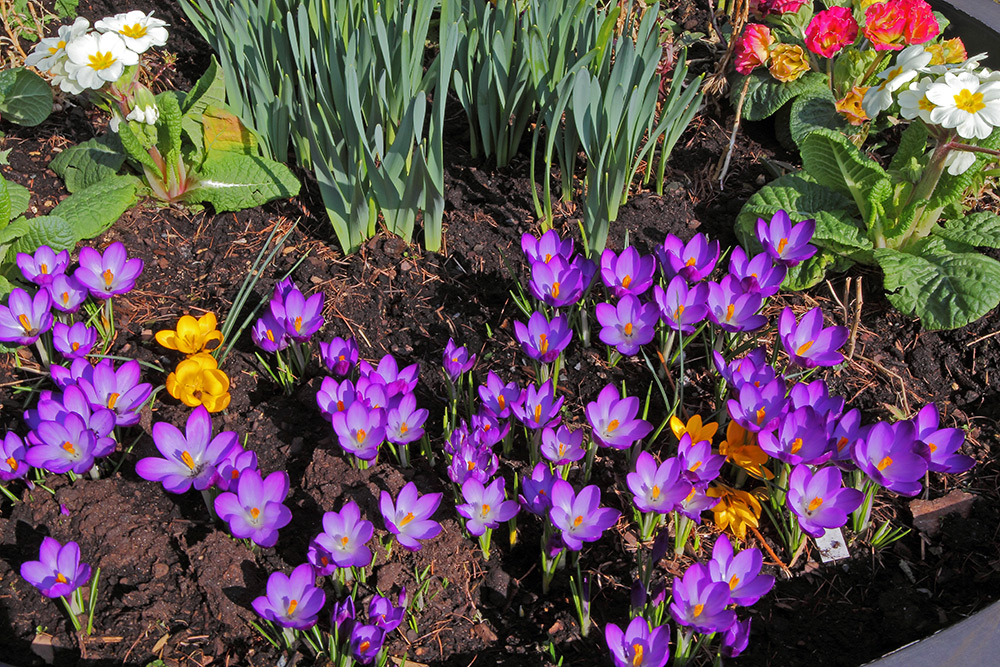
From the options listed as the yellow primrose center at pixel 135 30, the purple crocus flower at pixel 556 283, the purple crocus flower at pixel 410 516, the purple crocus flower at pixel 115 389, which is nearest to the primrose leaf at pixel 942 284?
the purple crocus flower at pixel 556 283

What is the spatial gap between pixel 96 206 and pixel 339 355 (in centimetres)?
88

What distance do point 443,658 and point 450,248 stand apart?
3.64 feet

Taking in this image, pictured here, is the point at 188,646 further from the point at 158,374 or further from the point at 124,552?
the point at 158,374

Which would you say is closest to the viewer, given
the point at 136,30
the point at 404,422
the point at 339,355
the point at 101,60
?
the point at 404,422

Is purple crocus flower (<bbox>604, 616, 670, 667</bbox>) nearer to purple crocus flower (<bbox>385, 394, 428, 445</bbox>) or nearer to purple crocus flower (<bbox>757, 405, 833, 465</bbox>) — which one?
purple crocus flower (<bbox>757, 405, 833, 465</bbox>)

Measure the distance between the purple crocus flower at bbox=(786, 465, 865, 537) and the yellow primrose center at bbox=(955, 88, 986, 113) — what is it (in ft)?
3.15

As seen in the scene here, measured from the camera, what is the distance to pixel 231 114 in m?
2.22

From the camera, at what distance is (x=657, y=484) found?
1.46 metres

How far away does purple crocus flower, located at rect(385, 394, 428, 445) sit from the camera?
5.08 feet

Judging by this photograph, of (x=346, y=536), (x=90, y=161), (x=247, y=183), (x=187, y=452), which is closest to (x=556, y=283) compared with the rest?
(x=346, y=536)

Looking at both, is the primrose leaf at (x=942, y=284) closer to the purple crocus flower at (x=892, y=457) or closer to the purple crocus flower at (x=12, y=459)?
the purple crocus flower at (x=892, y=457)

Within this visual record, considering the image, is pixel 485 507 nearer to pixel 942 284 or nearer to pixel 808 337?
pixel 808 337

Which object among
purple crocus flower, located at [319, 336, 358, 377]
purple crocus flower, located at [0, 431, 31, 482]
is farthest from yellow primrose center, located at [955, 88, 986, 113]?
purple crocus flower, located at [0, 431, 31, 482]

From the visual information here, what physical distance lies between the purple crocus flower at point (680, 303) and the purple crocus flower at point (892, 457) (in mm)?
431
